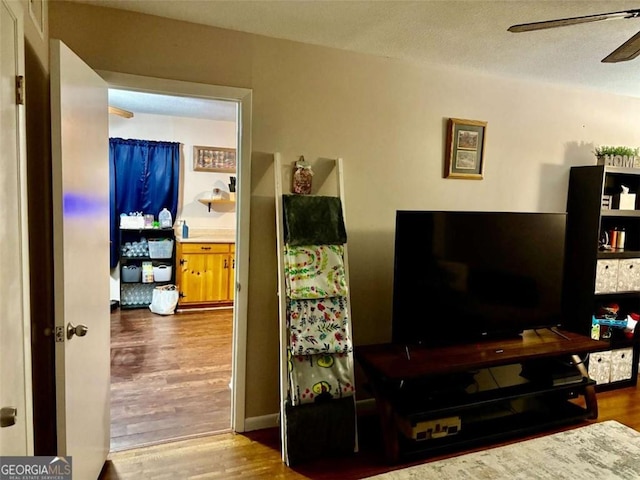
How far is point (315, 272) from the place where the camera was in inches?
96.9

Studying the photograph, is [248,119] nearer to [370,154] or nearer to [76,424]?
[370,154]

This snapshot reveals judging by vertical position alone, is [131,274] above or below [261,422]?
above

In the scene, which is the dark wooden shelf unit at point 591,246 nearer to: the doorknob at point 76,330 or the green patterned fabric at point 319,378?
the green patterned fabric at point 319,378

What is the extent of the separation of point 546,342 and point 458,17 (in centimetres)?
209

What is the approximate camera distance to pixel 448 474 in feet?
6.73

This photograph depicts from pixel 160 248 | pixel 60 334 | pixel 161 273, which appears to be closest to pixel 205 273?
pixel 161 273

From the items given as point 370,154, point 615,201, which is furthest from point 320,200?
point 615,201

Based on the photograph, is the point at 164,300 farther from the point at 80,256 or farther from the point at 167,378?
the point at 80,256

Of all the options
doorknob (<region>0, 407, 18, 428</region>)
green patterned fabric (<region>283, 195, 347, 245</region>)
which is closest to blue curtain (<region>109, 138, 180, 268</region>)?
green patterned fabric (<region>283, 195, 347, 245</region>)

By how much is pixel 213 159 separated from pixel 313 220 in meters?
3.88

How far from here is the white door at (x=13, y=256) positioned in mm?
1160

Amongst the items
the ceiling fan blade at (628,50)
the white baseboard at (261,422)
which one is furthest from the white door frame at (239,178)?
the ceiling fan blade at (628,50)

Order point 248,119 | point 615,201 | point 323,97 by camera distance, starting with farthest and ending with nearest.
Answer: point 615,201 → point 323,97 → point 248,119

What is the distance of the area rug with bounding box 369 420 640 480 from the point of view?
2.03 m
